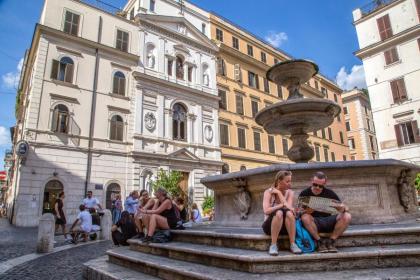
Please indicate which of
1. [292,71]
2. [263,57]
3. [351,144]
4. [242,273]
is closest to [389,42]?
[263,57]

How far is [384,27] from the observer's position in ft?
74.9

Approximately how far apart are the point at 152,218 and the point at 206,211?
14327 mm

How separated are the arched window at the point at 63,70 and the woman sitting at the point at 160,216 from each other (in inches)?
582

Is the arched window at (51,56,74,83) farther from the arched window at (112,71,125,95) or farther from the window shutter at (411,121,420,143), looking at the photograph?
the window shutter at (411,121,420,143)

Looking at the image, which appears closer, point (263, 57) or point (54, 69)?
point (54, 69)

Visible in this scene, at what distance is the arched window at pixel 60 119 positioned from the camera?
54.4ft

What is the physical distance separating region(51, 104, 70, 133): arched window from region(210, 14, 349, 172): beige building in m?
11.7

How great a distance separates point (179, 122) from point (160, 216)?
16.8m

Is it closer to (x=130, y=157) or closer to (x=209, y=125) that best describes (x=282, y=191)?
(x=130, y=157)

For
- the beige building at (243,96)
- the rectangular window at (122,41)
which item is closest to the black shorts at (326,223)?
the rectangular window at (122,41)

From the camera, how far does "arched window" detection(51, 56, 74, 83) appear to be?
17.3 meters

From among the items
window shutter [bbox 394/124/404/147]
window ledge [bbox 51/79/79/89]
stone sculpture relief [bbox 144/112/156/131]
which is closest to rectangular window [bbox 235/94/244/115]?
stone sculpture relief [bbox 144/112/156/131]

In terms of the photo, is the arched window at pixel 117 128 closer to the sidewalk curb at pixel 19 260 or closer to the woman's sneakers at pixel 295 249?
the sidewalk curb at pixel 19 260

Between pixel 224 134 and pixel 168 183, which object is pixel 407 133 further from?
pixel 168 183
